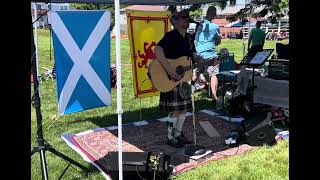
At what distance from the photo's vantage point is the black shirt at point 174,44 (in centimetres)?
532

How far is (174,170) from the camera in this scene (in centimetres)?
477

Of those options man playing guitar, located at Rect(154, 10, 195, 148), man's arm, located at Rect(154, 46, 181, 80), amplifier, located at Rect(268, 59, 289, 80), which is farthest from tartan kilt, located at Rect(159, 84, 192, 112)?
amplifier, located at Rect(268, 59, 289, 80)

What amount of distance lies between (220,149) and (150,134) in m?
1.31

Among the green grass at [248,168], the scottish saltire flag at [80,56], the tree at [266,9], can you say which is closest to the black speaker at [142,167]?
the green grass at [248,168]

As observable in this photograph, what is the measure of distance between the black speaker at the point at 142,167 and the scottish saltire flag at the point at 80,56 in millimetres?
784

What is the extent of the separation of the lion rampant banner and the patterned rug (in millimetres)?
716

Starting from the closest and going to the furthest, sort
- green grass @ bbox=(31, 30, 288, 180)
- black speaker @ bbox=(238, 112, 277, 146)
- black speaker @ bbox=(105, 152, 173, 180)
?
1. black speaker @ bbox=(105, 152, 173, 180)
2. green grass @ bbox=(31, 30, 288, 180)
3. black speaker @ bbox=(238, 112, 277, 146)

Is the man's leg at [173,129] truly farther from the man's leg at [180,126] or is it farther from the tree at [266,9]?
the tree at [266,9]

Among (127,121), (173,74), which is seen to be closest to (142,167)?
(173,74)

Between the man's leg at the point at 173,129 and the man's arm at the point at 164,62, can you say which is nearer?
the man's arm at the point at 164,62

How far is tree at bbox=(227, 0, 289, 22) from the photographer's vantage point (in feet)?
27.1

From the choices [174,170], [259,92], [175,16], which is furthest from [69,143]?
[259,92]

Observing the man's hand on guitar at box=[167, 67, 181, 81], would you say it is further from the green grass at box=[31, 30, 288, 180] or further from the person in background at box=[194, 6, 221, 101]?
the person in background at box=[194, 6, 221, 101]

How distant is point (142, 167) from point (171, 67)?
1558 mm
